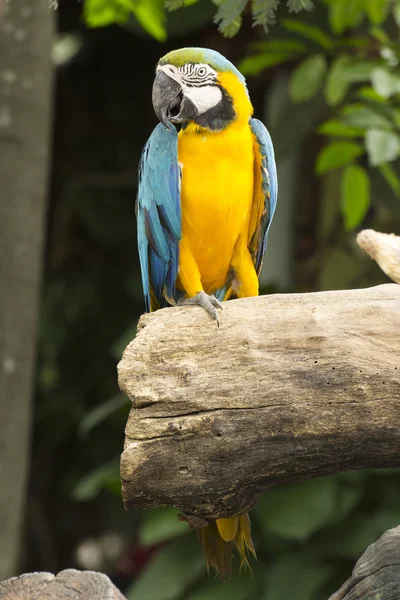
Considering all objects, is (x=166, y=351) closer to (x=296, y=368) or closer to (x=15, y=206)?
(x=296, y=368)

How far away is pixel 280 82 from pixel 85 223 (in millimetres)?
1097

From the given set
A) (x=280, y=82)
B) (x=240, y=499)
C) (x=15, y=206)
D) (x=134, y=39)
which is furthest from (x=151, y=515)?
(x=134, y=39)

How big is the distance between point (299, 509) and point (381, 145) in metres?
1.22

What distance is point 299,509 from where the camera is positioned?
2.60 m

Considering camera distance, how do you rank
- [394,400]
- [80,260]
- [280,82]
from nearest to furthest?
[394,400] < [280,82] < [80,260]

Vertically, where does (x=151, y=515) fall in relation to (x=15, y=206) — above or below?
below

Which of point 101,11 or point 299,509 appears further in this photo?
point 299,509

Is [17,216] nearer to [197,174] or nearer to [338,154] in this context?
[197,174]

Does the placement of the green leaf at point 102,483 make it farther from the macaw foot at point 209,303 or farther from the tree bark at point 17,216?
the macaw foot at point 209,303

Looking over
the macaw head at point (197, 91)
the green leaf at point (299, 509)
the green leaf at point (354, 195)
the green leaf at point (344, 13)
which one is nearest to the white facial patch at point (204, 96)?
the macaw head at point (197, 91)

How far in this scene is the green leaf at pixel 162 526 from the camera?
2602 millimetres

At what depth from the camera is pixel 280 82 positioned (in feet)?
11.3

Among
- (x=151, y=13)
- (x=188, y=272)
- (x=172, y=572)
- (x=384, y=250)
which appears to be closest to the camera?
(x=384, y=250)

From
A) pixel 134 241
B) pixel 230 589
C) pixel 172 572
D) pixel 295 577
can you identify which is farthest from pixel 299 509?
pixel 134 241
